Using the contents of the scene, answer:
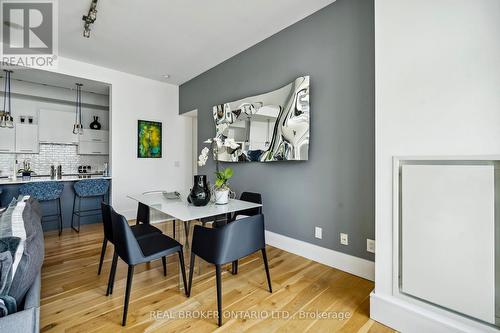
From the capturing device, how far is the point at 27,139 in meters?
4.57

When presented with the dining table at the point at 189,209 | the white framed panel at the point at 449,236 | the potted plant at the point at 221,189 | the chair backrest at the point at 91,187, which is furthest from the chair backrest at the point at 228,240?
the chair backrest at the point at 91,187

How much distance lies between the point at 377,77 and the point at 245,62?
219cm

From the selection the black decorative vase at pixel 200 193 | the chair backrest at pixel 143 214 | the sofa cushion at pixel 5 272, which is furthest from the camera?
the chair backrest at pixel 143 214

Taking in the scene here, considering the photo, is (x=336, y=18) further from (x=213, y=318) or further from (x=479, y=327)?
(x=213, y=318)

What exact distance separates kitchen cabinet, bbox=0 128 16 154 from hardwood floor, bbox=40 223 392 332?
3.37 meters

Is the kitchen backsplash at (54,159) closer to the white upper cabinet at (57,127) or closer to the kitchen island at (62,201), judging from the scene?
the white upper cabinet at (57,127)

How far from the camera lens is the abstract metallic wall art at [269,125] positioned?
2520mm

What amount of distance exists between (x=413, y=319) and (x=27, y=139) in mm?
6494

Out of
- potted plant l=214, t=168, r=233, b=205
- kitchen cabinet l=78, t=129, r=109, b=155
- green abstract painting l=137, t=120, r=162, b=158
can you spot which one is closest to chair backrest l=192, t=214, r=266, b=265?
potted plant l=214, t=168, r=233, b=205

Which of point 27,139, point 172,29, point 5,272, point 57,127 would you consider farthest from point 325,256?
point 27,139

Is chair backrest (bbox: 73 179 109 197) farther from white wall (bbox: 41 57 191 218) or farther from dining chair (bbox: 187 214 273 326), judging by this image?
dining chair (bbox: 187 214 273 326)

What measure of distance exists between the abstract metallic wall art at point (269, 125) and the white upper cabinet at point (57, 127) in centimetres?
358

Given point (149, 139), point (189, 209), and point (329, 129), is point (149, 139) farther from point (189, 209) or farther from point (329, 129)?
point (329, 129)

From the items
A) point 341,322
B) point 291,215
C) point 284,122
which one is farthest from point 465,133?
point 291,215
